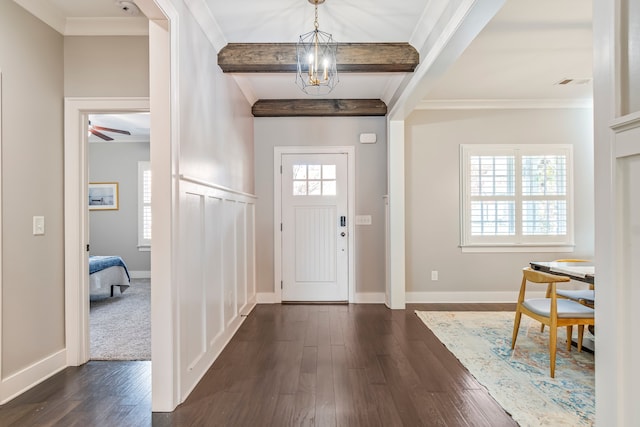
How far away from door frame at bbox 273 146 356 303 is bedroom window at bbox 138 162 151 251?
321 centimetres

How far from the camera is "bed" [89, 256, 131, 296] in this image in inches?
184

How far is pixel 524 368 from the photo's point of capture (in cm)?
265

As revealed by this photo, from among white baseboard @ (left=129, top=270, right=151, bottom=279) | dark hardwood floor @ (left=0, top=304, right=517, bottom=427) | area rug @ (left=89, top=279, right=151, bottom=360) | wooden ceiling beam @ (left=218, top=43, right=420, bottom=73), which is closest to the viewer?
dark hardwood floor @ (left=0, top=304, right=517, bottom=427)

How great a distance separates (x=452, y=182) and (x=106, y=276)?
4769 millimetres

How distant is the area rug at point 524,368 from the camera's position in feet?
6.79

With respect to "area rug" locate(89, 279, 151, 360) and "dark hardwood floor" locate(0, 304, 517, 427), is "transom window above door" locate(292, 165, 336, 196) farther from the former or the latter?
"area rug" locate(89, 279, 151, 360)

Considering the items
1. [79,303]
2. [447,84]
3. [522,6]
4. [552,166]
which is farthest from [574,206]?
[79,303]

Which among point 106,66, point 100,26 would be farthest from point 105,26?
point 106,66

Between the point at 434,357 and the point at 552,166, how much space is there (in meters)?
3.24

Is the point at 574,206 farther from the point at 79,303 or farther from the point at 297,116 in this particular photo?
the point at 79,303

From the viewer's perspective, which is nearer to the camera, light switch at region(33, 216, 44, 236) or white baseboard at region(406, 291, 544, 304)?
light switch at region(33, 216, 44, 236)

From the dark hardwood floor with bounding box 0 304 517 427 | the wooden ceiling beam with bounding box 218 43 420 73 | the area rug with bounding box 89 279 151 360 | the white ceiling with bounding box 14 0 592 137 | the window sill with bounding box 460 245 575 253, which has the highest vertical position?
the white ceiling with bounding box 14 0 592 137

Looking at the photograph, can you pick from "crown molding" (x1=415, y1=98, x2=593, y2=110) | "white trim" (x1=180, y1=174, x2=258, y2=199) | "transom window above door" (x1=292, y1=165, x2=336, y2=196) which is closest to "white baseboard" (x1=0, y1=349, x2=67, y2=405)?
"white trim" (x1=180, y1=174, x2=258, y2=199)

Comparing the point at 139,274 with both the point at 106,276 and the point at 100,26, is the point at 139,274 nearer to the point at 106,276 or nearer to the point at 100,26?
the point at 106,276
